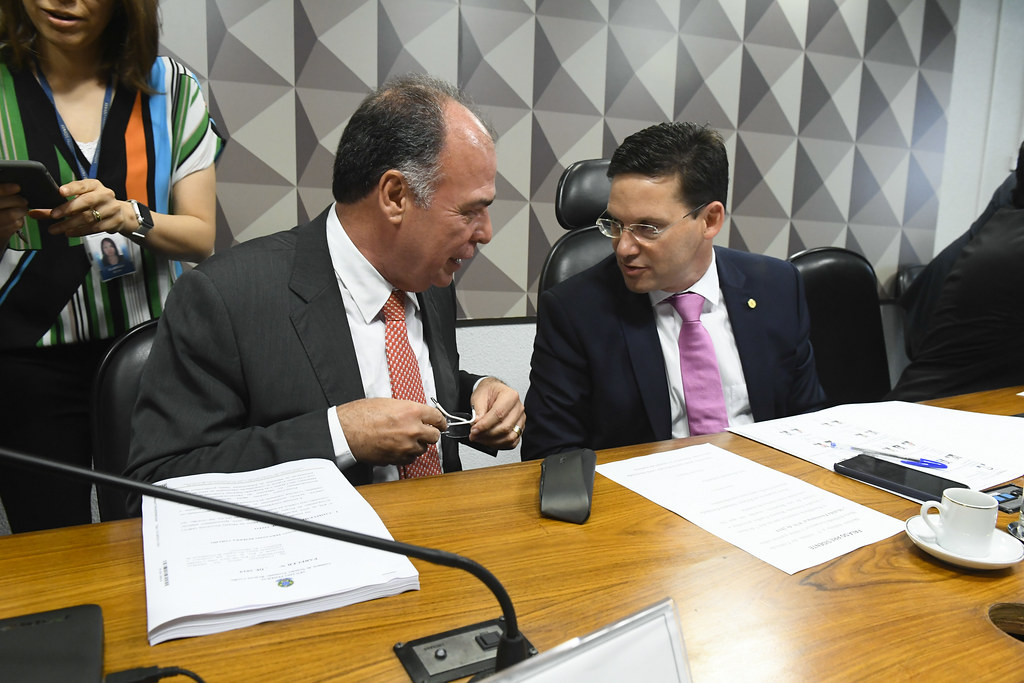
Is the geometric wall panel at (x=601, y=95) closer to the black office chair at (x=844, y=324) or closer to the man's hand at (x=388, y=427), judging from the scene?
the black office chair at (x=844, y=324)

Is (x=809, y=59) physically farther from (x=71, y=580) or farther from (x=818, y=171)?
(x=71, y=580)

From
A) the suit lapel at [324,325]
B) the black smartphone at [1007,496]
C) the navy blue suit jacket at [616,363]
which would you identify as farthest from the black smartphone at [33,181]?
the black smartphone at [1007,496]

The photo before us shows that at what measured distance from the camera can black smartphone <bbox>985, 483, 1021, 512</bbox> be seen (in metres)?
1.03

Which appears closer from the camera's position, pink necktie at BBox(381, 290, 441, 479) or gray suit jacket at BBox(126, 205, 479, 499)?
gray suit jacket at BBox(126, 205, 479, 499)

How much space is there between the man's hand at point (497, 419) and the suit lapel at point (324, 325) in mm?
228

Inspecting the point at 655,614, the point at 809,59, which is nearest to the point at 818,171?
the point at 809,59

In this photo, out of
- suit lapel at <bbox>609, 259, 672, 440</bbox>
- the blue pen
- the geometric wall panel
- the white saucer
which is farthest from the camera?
the geometric wall panel

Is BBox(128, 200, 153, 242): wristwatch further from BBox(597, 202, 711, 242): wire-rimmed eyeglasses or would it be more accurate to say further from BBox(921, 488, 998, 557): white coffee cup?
BBox(921, 488, 998, 557): white coffee cup

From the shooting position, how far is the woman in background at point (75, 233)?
149 centimetres

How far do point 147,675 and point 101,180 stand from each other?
1339 mm

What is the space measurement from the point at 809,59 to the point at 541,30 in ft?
4.42

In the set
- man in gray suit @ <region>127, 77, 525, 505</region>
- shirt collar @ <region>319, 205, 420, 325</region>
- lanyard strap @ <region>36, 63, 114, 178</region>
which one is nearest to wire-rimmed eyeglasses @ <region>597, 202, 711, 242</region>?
man in gray suit @ <region>127, 77, 525, 505</region>

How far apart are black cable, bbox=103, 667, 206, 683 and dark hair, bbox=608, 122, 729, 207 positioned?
151 centimetres

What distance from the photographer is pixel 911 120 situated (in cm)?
339
